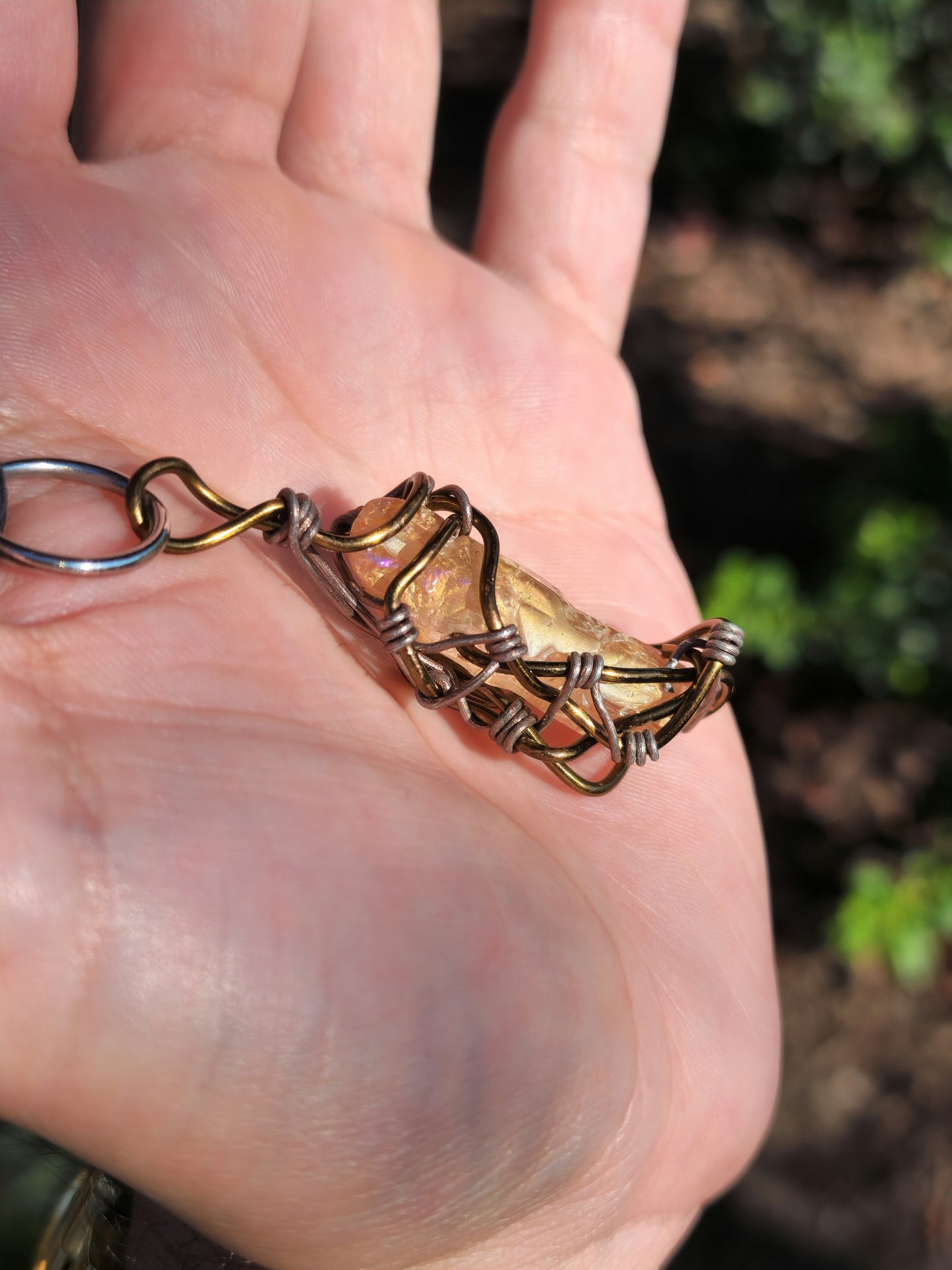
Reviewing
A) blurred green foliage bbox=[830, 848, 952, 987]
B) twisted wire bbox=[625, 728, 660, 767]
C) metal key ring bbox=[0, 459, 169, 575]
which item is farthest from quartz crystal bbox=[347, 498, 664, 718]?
blurred green foliage bbox=[830, 848, 952, 987]

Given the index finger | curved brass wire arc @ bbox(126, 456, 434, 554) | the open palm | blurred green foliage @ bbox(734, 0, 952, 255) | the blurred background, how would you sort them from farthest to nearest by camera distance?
blurred green foliage @ bbox(734, 0, 952, 255), the blurred background, the index finger, curved brass wire arc @ bbox(126, 456, 434, 554), the open palm

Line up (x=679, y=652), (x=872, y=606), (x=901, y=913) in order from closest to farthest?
(x=679, y=652)
(x=901, y=913)
(x=872, y=606)

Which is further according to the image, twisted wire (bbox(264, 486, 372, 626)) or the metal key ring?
twisted wire (bbox(264, 486, 372, 626))

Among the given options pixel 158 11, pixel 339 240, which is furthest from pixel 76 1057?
pixel 158 11

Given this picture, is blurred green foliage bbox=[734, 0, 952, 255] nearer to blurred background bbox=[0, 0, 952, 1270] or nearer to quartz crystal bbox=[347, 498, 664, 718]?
blurred background bbox=[0, 0, 952, 1270]

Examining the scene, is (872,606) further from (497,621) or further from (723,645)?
(497,621)

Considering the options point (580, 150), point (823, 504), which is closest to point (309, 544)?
point (580, 150)

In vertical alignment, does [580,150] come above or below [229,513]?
above
